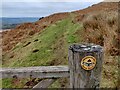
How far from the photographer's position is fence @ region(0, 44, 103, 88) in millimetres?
2832

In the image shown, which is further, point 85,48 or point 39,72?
point 39,72

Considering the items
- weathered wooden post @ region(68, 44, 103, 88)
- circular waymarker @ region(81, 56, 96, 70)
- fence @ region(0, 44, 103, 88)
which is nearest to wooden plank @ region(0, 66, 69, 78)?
fence @ region(0, 44, 103, 88)

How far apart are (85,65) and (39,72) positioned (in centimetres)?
53

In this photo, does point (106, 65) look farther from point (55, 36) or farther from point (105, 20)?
point (55, 36)

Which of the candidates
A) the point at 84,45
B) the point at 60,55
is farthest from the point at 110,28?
the point at 84,45

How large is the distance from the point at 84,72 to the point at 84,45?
272mm

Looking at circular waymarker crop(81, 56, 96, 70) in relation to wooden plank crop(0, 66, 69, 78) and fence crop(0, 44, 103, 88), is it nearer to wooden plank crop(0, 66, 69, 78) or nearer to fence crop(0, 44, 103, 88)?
fence crop(0, 44, 103, 88)

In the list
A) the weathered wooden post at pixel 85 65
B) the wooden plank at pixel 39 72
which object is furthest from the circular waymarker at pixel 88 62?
the wooden plank at pixel 39 72

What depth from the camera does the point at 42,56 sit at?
8180 millimetres

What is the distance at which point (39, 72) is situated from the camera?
3.12m

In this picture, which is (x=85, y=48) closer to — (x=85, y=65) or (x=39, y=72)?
(x=85, y=65)

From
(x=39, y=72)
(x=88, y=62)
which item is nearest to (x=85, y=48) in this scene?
A: (x=88, y=62)

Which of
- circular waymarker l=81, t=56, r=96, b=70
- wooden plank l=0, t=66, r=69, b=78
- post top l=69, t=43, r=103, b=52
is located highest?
post top l=69, t=43, r=103, b=52

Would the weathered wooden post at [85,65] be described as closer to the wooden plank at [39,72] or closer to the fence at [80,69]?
the fence at [80,69]
